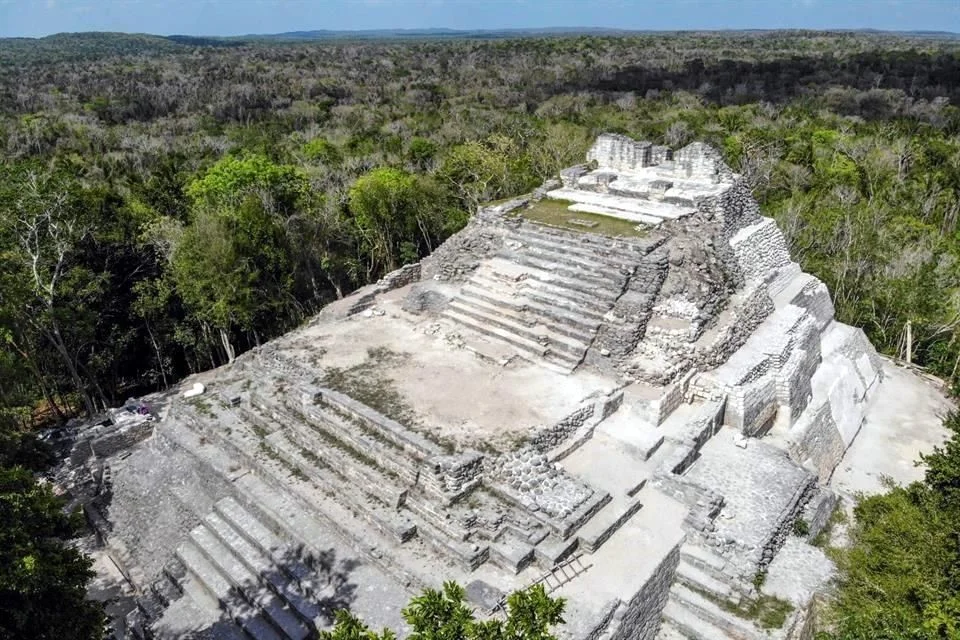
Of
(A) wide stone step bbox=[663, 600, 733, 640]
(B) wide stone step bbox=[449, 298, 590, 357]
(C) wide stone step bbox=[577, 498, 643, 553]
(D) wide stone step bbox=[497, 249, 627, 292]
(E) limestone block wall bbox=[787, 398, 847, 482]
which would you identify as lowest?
(E) limestone block wall bbox=[787, 398, 847, 482]

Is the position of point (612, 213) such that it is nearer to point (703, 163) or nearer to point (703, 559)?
point (703, 163)

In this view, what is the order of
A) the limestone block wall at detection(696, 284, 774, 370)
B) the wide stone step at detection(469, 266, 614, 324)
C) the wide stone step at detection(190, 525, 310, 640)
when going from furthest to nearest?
the wide stone step at detection(469, 266, 614, 324)
the limestone block wall at detection(696, 284, 774, 370)
the wide stone step at detection(190, 525, 310, 640)

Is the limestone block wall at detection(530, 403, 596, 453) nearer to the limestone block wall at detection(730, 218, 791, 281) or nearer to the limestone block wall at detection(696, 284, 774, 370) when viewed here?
the limestone block wall at detection(696, 284, 774, 370)

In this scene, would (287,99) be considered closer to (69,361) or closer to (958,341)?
(69,361)

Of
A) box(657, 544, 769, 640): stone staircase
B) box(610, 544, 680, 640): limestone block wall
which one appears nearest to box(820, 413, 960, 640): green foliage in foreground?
box(657, 544, 769, 640): stone staircase

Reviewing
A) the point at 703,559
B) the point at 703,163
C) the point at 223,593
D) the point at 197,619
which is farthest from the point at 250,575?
the point at 703,163

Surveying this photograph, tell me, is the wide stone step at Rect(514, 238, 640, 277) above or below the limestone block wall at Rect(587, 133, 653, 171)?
below

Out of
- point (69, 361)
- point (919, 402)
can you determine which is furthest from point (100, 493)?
point (919, 402)
